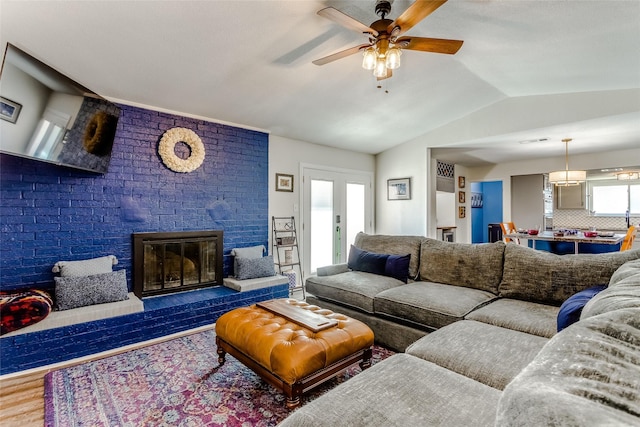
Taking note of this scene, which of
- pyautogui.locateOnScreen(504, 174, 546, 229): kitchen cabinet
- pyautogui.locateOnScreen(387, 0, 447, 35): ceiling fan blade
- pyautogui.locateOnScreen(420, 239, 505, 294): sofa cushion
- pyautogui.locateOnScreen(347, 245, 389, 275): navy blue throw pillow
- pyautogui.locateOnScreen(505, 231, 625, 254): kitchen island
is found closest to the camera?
pyautogui.locateOnScreen(387, 0, 447, 35): ceiling fan blade

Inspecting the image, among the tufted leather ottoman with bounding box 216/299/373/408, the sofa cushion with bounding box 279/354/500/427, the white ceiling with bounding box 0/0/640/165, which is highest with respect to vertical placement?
the white ceiling with bounding box 0/0/640/165

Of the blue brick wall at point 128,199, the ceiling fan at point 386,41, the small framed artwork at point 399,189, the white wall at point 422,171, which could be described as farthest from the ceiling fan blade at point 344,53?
the small framed artwork at point 399,189

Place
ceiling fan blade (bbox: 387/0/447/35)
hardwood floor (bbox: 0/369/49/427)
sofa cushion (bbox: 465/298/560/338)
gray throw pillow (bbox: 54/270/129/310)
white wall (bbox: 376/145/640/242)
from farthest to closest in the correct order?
white wall (bbox: 376/145/640/242) → gray throw pillow (bbox: 54/270/129/310) → sofa cushion (bbox: 465/298/560/338) → hardwood floor (bbox: 0/369/49/427) → ceiling fan blade (bbox: 387/0/447/35)

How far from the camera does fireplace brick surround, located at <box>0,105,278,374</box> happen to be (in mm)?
2670

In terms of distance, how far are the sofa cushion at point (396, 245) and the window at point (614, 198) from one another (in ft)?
19.0

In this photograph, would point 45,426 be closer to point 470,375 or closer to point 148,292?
point 148,292

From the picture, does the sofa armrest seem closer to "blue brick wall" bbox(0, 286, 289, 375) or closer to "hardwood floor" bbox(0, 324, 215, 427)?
"blue brick wall" bbox(0, 286, 289, 375)

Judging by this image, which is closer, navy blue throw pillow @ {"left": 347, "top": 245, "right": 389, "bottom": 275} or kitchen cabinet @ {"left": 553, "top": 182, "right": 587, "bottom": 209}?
navy blue throw pillow @ {"left": 347, "top": 245, "right": 389, "bottom": 275}

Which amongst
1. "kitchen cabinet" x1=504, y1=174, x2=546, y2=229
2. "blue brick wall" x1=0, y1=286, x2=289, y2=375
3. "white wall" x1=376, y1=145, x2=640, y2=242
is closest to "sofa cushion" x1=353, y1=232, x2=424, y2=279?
"blue brick wall" x1=0, y1=286, x2=289, y2=375

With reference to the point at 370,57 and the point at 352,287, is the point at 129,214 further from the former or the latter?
the point at 370,57

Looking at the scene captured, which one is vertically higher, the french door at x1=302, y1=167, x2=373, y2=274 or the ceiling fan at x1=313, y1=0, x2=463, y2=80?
the ceiling fan at x1=313, y1=0, x2=463, y2=80

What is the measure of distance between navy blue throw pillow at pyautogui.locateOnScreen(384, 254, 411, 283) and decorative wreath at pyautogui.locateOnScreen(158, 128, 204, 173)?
254cm

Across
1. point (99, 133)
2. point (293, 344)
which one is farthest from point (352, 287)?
point (99, 133)

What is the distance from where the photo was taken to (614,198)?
6477 mm
